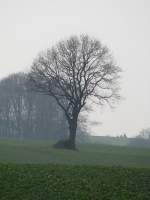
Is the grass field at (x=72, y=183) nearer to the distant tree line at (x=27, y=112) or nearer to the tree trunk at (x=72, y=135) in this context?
the tree trunk at (x=72, y=135)

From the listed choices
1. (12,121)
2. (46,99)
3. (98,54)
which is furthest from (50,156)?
(12,121)

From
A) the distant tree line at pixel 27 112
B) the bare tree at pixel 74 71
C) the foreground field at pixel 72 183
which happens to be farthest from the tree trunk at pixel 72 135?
the distant tree line at pixel 27 112

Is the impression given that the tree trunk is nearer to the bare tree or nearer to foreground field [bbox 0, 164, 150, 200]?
the bare tree

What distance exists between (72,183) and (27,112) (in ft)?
285

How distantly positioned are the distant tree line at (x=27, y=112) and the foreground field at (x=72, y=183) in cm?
7465

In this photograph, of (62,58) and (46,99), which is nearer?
(62,58)

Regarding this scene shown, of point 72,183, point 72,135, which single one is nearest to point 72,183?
point 72,183

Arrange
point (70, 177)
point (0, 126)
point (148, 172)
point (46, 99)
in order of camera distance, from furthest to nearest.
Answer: point (0, 126) → point (46, 99) → point (148, 172) → point (70, 177)

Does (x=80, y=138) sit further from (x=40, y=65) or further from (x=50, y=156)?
(x=50, y=156)

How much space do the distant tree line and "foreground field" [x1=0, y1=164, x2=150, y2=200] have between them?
7465cm

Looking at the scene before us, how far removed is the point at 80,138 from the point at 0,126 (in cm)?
2230

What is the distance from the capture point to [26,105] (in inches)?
4299

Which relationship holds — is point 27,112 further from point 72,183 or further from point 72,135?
point 72,183

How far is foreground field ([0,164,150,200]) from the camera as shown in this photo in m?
22.1
